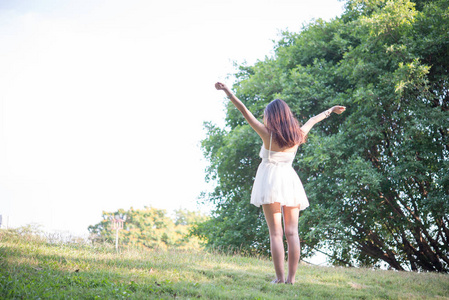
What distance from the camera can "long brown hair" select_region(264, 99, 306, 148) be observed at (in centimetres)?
491

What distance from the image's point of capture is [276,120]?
4922 mm

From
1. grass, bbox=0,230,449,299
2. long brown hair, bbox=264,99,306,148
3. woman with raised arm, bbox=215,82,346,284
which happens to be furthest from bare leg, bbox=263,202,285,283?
long brown hair, bbox=264,99,306,148

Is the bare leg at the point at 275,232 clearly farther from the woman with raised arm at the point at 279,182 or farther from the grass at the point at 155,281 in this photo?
the grass at the point at 155,281

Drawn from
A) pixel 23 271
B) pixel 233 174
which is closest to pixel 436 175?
pixel 233 174

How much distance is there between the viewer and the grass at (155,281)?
166 inches

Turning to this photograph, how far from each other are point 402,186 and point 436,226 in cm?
364

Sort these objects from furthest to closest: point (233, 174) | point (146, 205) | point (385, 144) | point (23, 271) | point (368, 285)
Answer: point (146, 205), point (233, 174), point (385, 144), point (368, 285), point (23, 271)

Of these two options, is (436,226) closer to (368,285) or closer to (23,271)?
(368,285)

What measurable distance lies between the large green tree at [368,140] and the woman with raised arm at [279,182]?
669cm

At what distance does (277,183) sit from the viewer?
4949 mm

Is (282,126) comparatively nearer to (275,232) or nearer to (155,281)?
(275,232)

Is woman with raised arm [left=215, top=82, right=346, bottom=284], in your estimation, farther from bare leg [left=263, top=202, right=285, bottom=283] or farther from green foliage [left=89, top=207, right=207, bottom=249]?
green foliage [left=89, top=207, right=207, bottom=249]

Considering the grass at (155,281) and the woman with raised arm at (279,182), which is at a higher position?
the woman with raised arm at (279,182)

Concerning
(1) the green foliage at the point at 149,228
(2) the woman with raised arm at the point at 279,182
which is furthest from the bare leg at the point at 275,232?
(1) the green foliage at the point at 149,228
